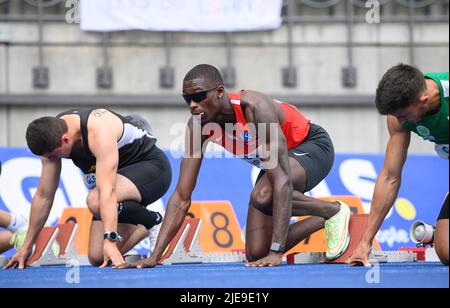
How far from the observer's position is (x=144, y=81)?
15.3 m

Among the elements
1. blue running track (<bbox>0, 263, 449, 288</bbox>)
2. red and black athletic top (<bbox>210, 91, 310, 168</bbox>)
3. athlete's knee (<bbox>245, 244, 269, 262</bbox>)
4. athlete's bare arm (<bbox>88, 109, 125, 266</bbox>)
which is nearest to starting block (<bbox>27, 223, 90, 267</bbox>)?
athlete's bare arm (<bbox>88, 109, 125, 266</bbox>)

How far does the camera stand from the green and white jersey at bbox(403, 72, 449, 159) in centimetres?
579

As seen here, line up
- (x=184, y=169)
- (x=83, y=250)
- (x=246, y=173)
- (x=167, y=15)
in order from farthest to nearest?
(x=167, y=15) → (x=246, y=173) → (x=83, y=250) → (x=184, y=169)

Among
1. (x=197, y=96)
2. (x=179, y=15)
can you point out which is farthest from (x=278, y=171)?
(x=179, y=15)

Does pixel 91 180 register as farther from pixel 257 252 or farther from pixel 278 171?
pixel 278 171

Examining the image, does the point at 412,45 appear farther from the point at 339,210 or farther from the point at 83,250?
the point at 339,210

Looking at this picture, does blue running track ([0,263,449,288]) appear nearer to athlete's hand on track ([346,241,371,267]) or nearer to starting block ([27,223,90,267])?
athlete's hand on track ([346,241,371,267])

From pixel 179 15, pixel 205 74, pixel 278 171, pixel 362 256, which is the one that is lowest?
pixel 362 256

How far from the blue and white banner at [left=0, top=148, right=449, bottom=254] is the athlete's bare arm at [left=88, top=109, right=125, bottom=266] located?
4.07m

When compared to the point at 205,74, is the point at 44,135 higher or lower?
lower

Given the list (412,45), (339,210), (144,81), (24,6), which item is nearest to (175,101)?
(144,81)

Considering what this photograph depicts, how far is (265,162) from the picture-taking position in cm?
688

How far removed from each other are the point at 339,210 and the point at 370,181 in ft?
15.6

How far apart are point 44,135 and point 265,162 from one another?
5.06 ft
